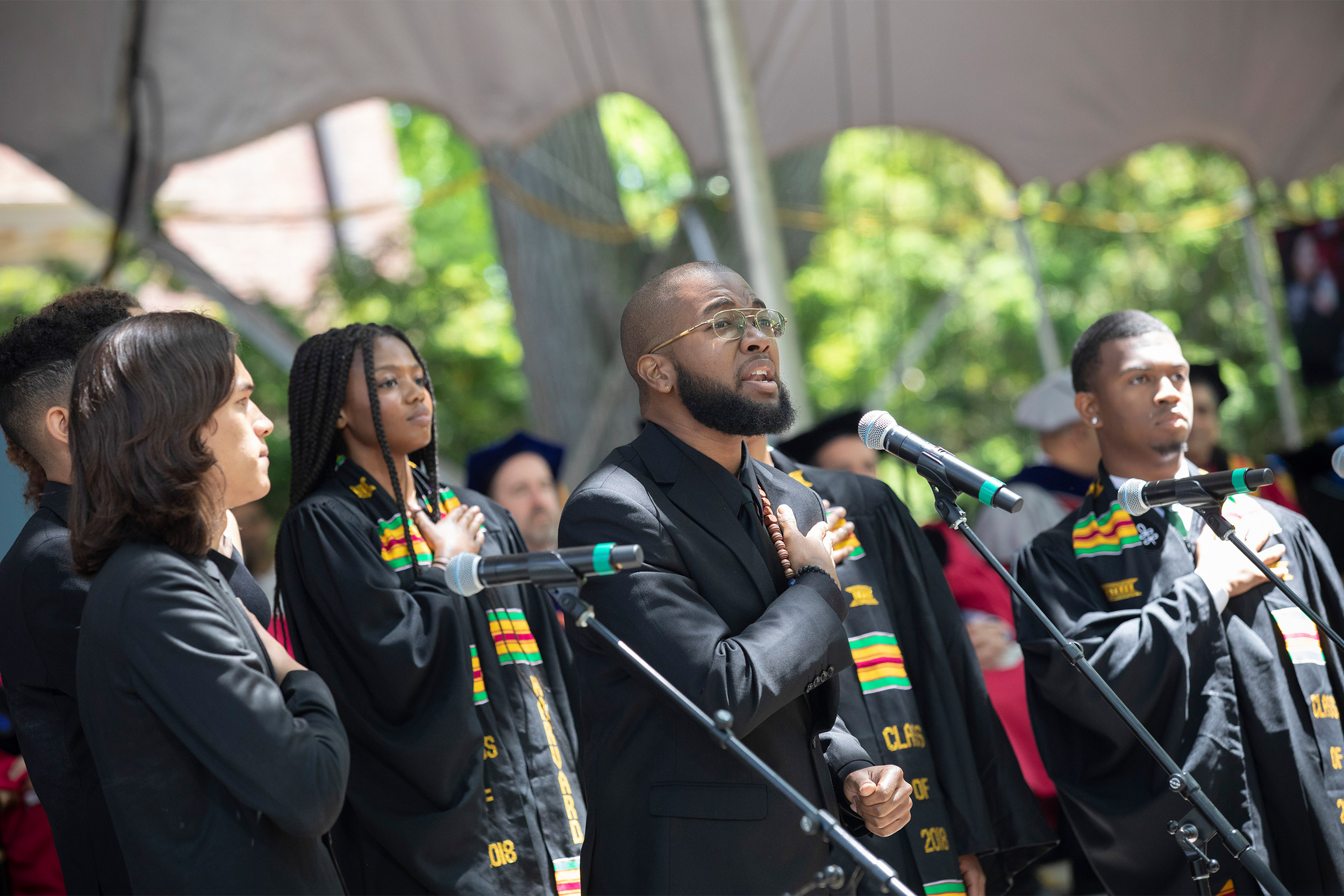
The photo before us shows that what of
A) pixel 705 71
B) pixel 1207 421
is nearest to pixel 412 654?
pixel 1207 421

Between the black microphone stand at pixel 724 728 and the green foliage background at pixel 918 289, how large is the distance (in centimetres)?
973

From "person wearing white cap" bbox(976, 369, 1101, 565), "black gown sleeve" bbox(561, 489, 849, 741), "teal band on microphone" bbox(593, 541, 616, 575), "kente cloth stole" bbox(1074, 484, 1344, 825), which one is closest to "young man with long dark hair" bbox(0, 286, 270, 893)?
"black gown sleeve" bbox(561, 489, 849, 741)

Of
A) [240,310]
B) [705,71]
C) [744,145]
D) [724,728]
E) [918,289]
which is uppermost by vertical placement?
[705,71]

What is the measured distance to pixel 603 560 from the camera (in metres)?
2.27

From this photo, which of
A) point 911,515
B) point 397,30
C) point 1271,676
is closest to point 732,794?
point 911,515

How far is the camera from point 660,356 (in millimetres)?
3018

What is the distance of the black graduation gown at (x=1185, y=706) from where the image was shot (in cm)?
336

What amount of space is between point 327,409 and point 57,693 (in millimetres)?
1247

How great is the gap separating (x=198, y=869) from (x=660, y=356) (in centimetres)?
152

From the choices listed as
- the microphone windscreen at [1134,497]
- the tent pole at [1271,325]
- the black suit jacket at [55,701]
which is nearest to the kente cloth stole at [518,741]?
the black suit jacket at [55,701]

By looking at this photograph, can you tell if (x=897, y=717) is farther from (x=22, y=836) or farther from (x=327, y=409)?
(x=22, y=836)

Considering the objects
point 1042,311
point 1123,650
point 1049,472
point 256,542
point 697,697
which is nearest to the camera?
point 697,697

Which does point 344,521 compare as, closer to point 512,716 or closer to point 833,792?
point 512,716

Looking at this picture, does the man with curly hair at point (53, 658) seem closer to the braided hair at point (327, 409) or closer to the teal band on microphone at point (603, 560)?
the braided hair at point (327, 409)
